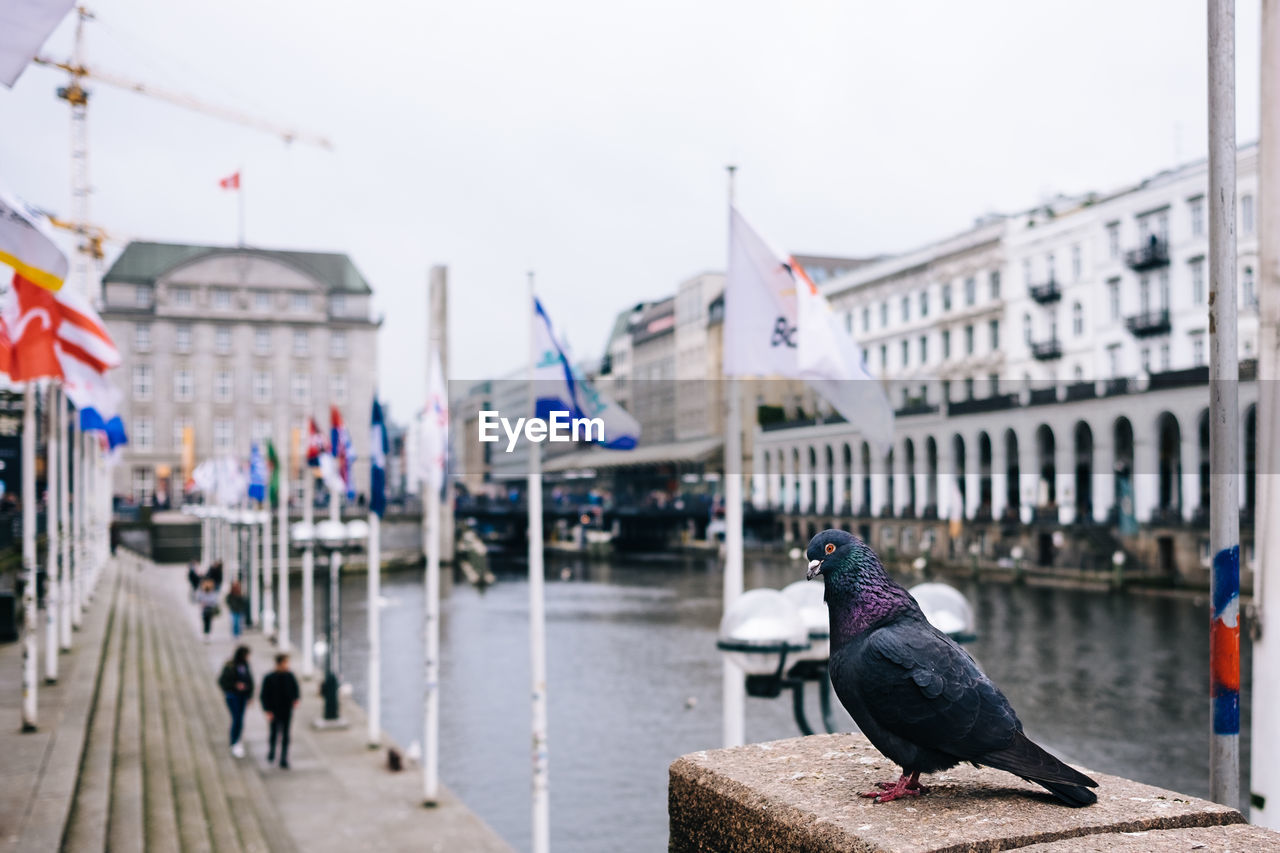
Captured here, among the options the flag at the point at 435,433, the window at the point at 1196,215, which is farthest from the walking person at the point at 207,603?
the window at the point at 1196,215

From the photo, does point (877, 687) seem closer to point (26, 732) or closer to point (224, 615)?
point (26, 732)

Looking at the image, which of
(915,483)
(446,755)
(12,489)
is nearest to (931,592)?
(446,755)

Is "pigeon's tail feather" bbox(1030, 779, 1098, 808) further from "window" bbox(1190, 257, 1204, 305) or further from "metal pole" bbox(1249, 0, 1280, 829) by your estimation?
"window" bbox(1190, 257, 1204, 305)

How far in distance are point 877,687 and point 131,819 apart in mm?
12576

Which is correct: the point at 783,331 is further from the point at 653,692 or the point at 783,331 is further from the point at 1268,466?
the point at 653,692

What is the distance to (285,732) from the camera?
20531 mm

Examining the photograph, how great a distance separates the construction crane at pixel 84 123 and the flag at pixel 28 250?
171 feet

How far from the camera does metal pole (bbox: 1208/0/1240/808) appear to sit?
4.30 meters

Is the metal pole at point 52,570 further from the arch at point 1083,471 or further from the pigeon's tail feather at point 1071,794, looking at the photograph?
the arch at point 1083,471

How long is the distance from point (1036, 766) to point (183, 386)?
11565cm

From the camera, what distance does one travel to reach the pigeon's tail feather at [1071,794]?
285cm

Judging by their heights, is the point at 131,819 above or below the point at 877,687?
below

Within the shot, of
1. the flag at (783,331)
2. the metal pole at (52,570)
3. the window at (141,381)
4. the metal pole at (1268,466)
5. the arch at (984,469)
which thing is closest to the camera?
the metal pole at (1268,466)

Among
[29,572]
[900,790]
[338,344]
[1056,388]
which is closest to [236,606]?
[29,572]
